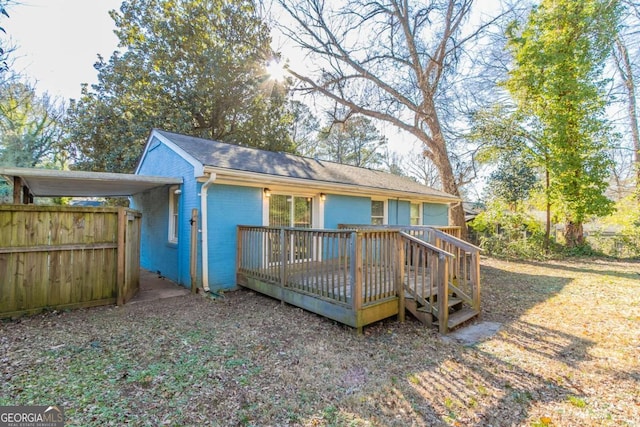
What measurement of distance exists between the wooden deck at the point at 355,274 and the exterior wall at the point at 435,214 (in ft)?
23.3

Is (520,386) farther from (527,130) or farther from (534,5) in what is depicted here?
(534,5)

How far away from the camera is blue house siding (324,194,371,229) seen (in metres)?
8.30

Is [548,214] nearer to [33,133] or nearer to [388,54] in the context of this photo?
[388,54]

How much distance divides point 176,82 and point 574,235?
21.6 metres

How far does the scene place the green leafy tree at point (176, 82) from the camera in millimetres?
13992

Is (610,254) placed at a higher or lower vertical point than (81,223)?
lower

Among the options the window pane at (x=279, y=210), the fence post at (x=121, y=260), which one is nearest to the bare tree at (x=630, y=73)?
the window pane at (x=279, y=210)

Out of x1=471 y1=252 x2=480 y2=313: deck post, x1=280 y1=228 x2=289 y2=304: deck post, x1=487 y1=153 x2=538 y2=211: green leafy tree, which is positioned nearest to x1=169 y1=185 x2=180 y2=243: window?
x1=280 y1=228 x2=289 y2=304: deck post

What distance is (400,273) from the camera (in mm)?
4887

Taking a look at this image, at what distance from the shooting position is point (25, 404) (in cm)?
257

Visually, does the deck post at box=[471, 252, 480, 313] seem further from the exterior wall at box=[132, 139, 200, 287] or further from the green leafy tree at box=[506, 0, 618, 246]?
the green leafy tree at box=[506, 0, 618, 246]

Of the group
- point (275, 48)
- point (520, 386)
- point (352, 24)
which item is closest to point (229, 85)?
point (275, 48)

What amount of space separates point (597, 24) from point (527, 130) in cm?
455

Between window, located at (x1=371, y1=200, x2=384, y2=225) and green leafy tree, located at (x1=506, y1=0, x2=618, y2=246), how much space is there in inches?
336
